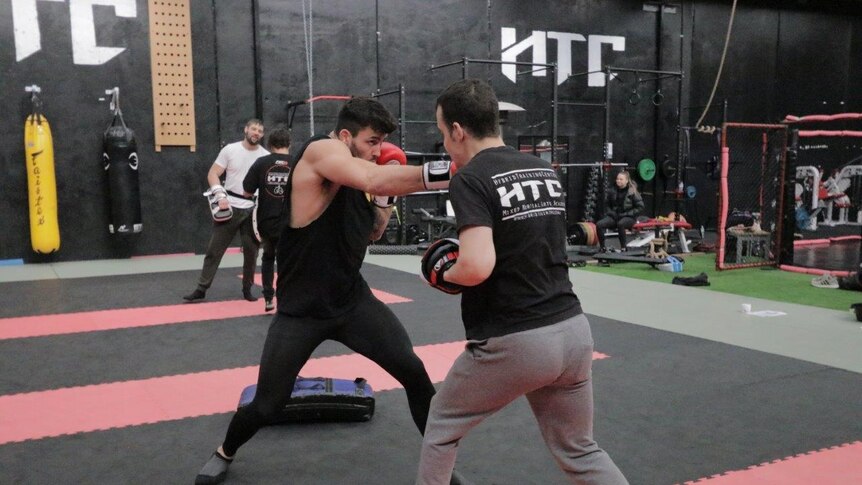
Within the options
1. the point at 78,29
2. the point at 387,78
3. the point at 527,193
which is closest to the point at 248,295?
the point at 527,193

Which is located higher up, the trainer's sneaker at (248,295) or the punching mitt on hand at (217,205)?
the punching mitt on hand at (217,205)

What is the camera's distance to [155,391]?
3.75 metres

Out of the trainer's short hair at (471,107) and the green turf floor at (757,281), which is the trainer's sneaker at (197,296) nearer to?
the green turf floor at (757,281)

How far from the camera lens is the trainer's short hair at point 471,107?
72.0 inches

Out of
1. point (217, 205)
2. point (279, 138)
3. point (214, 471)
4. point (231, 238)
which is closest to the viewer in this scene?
point (214, 471)

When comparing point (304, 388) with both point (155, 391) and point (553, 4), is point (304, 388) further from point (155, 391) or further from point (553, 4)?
point (553, 4)

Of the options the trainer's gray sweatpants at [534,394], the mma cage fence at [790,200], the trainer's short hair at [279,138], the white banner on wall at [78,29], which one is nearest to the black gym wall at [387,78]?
the white banner on wall at [78,29]

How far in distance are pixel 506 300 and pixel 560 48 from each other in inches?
437

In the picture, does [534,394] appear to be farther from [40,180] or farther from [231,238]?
[40,180]

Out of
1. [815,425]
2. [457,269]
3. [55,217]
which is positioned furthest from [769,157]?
[55,217]

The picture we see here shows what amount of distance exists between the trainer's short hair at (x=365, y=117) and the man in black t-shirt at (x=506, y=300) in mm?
582

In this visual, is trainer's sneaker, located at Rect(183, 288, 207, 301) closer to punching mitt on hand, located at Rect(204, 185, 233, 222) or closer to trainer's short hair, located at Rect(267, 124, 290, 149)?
punching mitt on hand, located at Rect(204, 185, 233, 222)

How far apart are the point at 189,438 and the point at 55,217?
23.1 feet

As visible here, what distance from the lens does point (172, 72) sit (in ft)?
31.5
